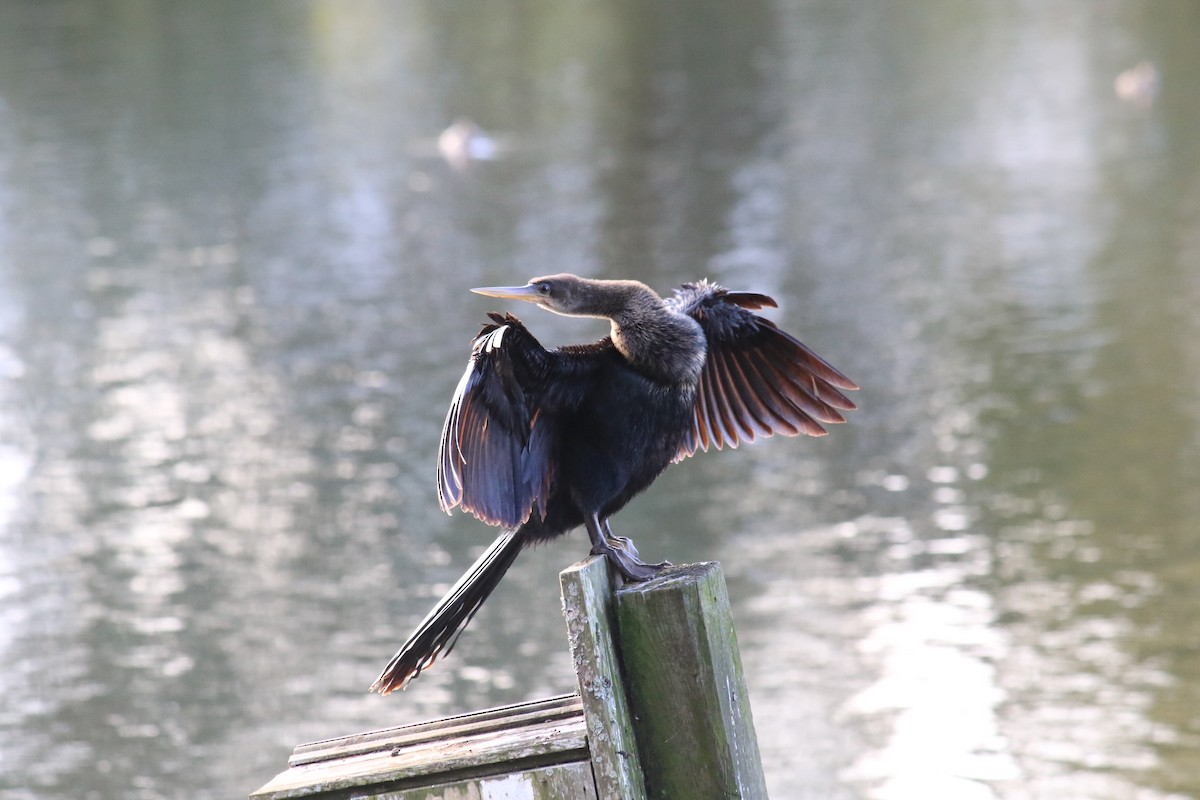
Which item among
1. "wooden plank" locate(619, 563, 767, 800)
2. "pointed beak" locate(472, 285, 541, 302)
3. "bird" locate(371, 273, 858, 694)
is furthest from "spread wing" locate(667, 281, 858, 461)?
"wooden plank" locate(619, 563, 767, 800)

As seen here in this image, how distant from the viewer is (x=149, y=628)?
6230mm

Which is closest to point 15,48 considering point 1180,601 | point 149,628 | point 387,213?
point 387,213

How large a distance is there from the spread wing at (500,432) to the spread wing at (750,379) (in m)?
0.38

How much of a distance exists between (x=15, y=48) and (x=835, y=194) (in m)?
16.4

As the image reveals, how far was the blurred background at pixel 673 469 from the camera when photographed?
18.1ft

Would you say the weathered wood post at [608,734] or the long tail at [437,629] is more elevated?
the long tail at [437,629]

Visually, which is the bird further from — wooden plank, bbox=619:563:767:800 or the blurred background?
the blurred background

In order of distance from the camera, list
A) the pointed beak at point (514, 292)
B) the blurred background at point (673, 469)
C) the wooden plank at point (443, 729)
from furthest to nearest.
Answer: the blurred background at point (673, 469) → the pointed beak at point (514, 292) → the wooden plank at point (443, 729)

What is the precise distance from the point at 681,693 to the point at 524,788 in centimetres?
27

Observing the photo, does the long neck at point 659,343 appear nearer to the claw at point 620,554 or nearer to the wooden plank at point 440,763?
the claw at point 620,554

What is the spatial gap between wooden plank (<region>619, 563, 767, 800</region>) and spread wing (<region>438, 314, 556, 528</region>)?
403 millimetres

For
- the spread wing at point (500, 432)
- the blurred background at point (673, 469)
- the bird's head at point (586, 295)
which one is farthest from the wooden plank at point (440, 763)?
the blurred background at point (673, 469)

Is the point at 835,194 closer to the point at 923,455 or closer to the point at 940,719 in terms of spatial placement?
the point at 923,455

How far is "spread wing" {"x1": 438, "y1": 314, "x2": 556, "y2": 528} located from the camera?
2473mm
